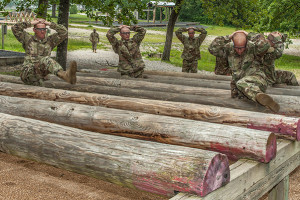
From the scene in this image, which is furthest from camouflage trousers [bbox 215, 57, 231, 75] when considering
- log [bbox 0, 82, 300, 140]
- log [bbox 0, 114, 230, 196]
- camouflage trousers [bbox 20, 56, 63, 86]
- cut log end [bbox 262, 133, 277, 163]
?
log [bbox 0, 114, 230, 196]

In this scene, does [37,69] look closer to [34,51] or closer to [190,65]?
[34,51]

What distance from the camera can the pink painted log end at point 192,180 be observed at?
9.89ft

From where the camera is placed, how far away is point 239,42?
5.79 m

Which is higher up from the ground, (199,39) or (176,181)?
(199,39)

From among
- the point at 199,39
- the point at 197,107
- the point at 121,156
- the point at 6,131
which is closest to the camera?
the point at 121,156

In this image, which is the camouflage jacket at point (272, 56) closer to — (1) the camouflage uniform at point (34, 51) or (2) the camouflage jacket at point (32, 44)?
(1) the camouflage uniform at point (34, 51)

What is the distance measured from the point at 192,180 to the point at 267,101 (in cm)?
257

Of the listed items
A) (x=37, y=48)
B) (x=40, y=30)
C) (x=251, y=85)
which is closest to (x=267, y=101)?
(x=251, y=85)

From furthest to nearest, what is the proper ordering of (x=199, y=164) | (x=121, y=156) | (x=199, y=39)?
(x=199, y=39) → (x=121, y=156) → (x=199, y=164)

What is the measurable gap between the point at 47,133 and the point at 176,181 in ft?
5.05

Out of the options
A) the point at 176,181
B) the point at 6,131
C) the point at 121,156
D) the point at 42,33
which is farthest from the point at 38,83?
the point at 176,181

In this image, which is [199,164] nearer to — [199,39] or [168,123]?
[168,123]

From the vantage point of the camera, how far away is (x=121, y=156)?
11.2 feet

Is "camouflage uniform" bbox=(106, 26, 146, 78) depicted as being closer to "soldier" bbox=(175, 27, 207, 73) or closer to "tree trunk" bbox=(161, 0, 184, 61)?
"soldier" bbox=(175, 27, 207, 73)
